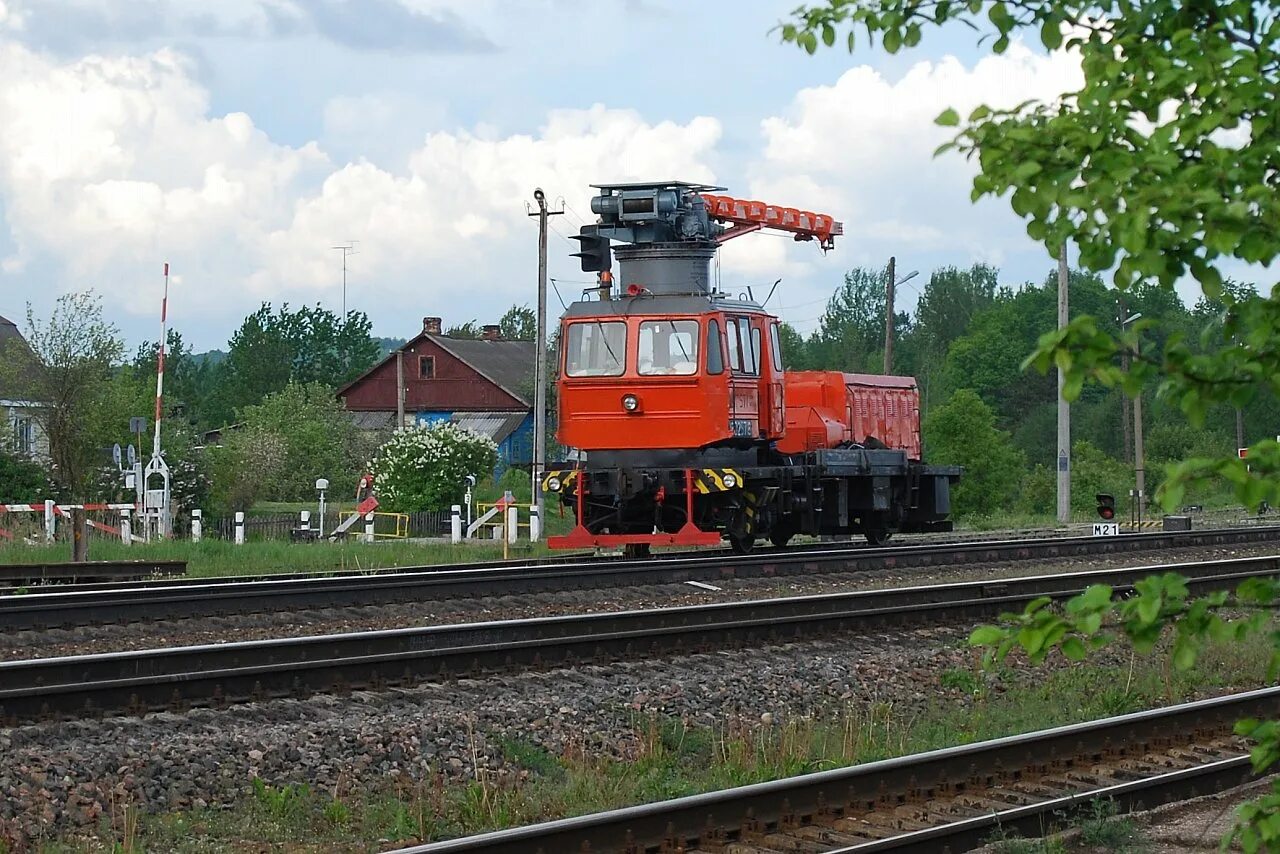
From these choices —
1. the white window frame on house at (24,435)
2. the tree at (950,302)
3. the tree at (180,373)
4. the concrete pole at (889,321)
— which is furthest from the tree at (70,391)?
the tree at (950,302)

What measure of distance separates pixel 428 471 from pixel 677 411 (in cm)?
2188

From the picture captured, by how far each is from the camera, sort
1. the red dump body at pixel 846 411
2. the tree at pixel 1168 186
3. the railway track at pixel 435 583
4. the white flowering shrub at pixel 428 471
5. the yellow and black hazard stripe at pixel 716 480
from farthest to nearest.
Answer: the white flowering shrub at pixel 428 471
the red dump body at pixel 846 411
the yellow and black hazard stripe at pixel 716 480
the railway track at pixel 435 583
the tree at pixel 1168 186

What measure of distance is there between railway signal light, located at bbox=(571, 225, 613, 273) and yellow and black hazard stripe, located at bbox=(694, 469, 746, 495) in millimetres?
3636

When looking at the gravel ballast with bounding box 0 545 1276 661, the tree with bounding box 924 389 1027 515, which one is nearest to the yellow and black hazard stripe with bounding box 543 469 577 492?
the gravel ballast with bounding box 0 545 1276 661

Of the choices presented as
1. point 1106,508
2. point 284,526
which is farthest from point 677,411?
point 284,526

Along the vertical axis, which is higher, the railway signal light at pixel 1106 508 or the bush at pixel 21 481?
the bush at pixel 21 481

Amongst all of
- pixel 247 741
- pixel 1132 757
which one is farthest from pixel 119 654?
pixel 1132 757

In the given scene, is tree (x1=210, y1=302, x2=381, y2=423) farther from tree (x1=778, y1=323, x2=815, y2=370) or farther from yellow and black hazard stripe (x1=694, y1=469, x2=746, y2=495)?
yellow and black hazard stripe (x1=694, y1=469, x2=746, y2=495)

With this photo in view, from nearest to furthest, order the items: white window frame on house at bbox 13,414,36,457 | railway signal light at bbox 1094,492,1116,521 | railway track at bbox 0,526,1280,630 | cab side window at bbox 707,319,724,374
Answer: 1. railway track at bbox 0,526,1280,630
2. cab side window at bbox 707,319,724,374
3. railway signal light at bbox 1094,492,1116,521
4. white window frame on house at bbox 13,414,36,457

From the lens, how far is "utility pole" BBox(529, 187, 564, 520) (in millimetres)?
32469

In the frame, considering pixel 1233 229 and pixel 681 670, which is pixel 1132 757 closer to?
pixel 681 670

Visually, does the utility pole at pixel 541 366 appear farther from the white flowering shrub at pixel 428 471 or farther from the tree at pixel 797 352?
the tree at pixel 797 352

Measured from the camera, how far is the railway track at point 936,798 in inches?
270

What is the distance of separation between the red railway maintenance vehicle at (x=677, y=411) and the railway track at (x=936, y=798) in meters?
11.4
